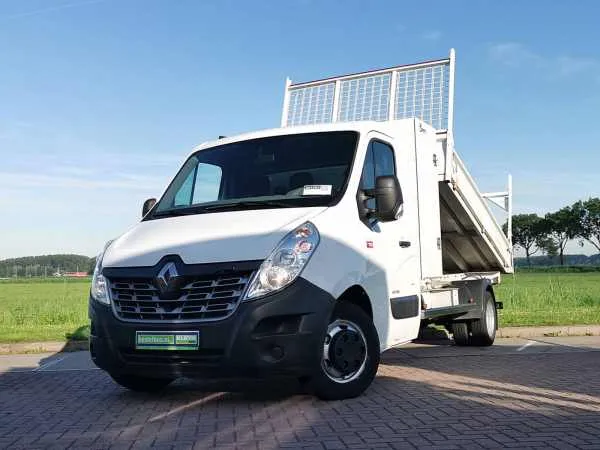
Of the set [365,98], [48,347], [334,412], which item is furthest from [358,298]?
[48,347]

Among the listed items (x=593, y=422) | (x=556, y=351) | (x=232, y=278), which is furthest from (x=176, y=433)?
(x=556, y=351)

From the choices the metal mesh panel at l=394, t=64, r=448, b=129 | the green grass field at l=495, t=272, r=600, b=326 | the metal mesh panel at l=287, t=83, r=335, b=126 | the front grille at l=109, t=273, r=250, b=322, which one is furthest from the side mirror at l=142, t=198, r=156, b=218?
the green grass field at l=495, t=272, r=600, b=326

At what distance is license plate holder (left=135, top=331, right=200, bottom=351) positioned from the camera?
545 centimetres

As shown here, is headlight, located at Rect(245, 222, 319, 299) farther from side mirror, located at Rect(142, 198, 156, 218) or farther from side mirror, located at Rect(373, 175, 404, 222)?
side mirror, located at Rect(142, 198, 156, 218)

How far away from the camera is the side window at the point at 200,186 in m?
6.79

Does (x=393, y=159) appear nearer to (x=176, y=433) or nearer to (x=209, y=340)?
(x=209, y=340)

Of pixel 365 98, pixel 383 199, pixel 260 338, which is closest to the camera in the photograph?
pixel 260 338

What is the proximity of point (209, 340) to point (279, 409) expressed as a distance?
871 mm

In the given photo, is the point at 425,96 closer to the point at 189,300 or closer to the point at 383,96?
the point at 383,96

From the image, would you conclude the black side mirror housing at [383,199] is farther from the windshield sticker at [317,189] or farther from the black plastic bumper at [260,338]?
the black plastic bumper at [260,338]

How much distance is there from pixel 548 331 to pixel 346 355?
709cm

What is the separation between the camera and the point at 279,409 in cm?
572

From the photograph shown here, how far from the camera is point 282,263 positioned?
542cm

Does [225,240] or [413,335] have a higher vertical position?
[225,240]
